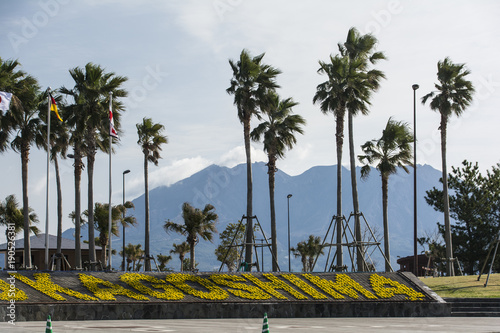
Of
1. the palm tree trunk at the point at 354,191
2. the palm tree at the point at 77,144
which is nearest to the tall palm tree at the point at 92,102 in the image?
the palm tree at the point at 77,144

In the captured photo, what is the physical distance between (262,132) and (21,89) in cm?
1703

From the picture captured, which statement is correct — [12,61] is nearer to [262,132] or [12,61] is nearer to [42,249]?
[262,132]

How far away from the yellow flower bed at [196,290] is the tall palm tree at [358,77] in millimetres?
13710

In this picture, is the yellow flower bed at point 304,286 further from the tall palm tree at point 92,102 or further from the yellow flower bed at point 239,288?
the tall palm tree at point 92,102

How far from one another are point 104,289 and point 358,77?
23314 millimetres

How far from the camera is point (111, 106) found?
38500 millimetres

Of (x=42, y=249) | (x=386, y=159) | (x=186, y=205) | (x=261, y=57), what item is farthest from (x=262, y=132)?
(x=42, y=249)

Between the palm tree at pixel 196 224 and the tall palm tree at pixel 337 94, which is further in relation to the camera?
the palm tree at pixel 196 224

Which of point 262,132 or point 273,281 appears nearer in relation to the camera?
point 273,281

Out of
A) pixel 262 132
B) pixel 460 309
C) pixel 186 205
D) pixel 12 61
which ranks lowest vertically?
pixel 460 309

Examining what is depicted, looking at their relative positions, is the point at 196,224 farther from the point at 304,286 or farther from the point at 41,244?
the point at 304,286

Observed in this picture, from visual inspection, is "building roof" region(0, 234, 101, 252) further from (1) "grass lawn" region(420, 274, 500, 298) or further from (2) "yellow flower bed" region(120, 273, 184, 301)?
(1) "grass lawn" region(420, 274, 500, 298)

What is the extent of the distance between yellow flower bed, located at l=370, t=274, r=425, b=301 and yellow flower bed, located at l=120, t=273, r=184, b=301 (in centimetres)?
1042

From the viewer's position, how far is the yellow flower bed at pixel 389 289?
31891 mm
